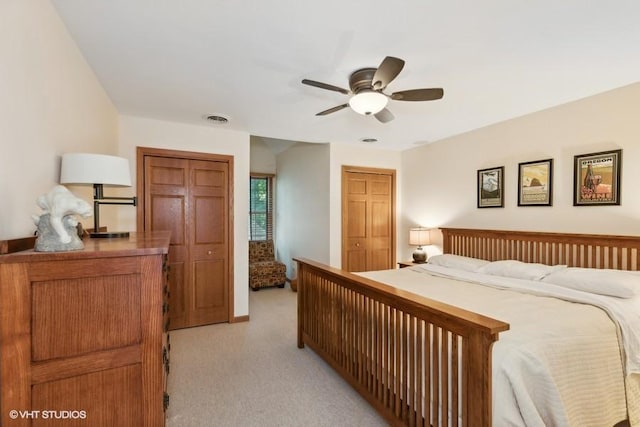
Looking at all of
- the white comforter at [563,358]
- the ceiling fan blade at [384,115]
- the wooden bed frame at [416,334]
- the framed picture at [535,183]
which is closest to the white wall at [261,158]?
the wooden bed frame at [416,334]

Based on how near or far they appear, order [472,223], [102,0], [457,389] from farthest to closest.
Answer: [472,223], [102,0], [457,389]

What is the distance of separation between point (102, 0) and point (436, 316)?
91.5 inches

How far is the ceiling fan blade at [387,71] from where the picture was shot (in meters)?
1.75

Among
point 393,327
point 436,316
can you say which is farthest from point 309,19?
point 393,327

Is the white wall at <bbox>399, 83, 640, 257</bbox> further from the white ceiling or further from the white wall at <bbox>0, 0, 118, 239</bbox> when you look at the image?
the white wall at <bbox>0, 0, 118, 239</bbox>

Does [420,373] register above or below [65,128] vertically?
below

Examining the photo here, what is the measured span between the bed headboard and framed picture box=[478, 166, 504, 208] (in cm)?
36

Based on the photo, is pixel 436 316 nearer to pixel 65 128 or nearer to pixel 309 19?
pixel 309 19

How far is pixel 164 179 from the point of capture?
351 cm

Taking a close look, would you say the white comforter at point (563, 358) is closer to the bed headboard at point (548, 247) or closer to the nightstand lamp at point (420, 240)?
the bed headboard at point (548, 247)

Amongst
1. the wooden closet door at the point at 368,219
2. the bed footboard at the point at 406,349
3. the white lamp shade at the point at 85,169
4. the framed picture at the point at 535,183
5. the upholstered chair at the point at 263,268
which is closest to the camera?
the bed footboard at the point at 406,349

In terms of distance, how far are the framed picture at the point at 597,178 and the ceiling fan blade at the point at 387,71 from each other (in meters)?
2.25

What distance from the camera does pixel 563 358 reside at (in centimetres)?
155

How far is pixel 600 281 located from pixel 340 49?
2.51m
